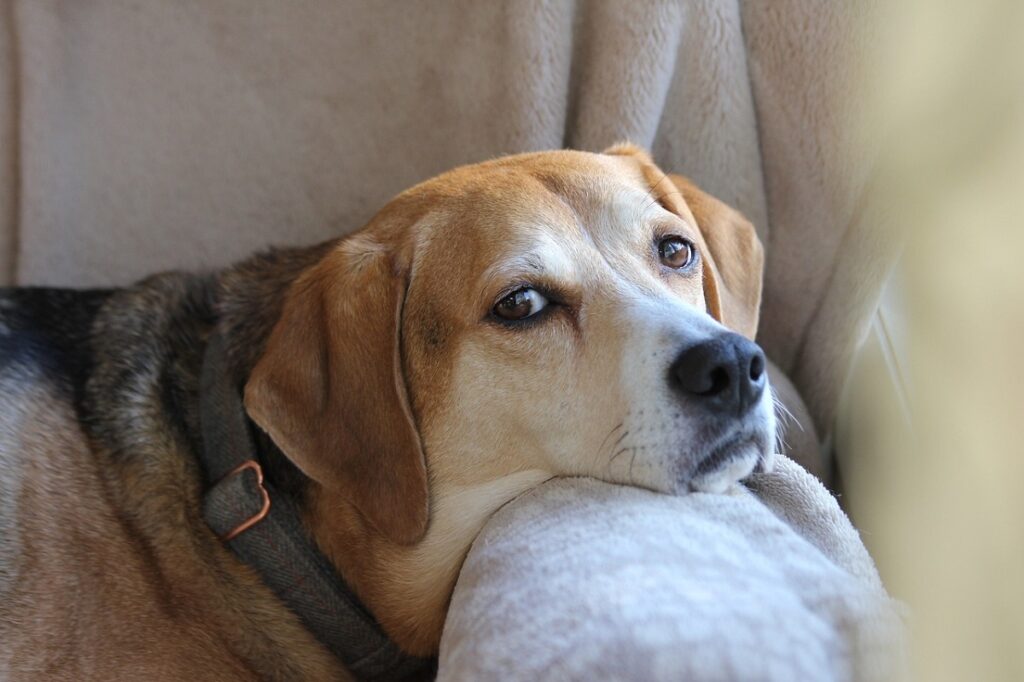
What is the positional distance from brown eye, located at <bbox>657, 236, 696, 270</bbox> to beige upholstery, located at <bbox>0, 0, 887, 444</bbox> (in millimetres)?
688

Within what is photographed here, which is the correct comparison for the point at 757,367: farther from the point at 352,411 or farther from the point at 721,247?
the point at 352,411

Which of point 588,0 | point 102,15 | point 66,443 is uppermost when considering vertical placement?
point 588,0

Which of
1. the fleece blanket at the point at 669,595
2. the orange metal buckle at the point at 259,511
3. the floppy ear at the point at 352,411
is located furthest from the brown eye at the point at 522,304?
the orange metal buckle at the point at 259,511

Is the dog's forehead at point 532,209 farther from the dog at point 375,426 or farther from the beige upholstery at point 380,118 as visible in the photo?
the beige upholstery at point 380,118

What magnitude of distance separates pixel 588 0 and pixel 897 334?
4.18 feet

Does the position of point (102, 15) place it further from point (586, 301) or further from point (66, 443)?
point (586, 301)

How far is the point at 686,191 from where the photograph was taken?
7.68 feet

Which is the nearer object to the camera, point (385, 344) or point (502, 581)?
point (502, 581)

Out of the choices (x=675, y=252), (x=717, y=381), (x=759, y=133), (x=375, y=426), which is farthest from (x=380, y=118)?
A: (x=717, y=381)

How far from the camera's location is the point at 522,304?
6.04 ft

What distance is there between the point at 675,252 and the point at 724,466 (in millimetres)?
561

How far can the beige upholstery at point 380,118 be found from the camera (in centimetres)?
256

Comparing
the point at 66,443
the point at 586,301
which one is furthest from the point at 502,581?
the point at 66,443

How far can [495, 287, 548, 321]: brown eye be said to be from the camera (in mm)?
1839
